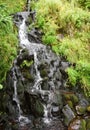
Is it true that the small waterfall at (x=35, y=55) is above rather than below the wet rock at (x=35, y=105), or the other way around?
above

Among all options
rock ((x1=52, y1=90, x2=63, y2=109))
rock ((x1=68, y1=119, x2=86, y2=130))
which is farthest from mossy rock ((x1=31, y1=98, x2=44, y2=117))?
rock ((x1=68, y1=119, x2=86, y2=130))

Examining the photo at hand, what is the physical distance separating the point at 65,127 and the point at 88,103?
4.17 ft

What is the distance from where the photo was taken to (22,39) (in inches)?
404

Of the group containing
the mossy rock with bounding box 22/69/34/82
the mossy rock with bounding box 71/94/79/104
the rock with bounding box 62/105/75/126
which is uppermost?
the mossy rock with bounding box 22/69/34/82

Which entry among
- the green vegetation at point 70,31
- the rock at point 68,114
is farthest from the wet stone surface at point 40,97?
the green vegetation at point 70,31

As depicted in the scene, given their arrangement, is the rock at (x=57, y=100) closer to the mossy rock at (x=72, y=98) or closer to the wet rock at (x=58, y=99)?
the wet rock at (x=58, y=99)

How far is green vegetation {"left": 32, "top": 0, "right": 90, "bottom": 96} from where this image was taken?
938 cm

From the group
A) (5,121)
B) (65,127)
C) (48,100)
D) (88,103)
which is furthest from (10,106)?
(88,103)

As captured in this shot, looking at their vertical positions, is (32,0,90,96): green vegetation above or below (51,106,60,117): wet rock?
above

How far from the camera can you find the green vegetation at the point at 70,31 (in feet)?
30.8

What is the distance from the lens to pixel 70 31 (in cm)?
1095

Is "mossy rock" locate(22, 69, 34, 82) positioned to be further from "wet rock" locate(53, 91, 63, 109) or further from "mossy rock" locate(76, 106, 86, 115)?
"mossy rock" locate(76, 106, 86, 115)

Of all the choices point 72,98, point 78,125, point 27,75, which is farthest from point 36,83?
point 78,125

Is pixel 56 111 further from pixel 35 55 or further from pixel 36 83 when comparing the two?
pixel 35 55
